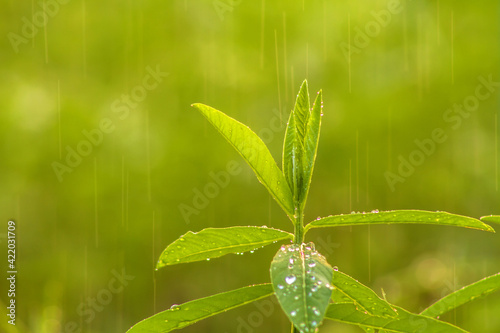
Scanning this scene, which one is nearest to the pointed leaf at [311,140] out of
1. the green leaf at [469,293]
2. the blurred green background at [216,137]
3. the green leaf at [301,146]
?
the green leaf at [301,146]

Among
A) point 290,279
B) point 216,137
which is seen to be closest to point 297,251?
point 290,279

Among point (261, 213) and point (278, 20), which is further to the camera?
point (278, 20)

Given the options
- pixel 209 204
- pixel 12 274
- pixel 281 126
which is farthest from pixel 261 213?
pixel 12 274

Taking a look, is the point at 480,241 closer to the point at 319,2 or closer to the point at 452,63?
the point at 452,63

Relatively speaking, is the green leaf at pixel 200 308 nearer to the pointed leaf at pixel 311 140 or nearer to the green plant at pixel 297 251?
the green plant at pixel 297 251

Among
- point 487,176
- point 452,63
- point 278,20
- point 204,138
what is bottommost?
point 487,176

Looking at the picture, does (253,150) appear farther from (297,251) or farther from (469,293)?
(469,293)
